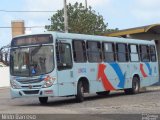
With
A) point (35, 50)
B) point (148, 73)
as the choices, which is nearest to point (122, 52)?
point (148, 73)

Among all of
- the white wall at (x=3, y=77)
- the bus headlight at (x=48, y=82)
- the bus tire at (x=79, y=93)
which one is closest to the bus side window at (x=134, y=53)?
the bus tire at (x=79, y=93)

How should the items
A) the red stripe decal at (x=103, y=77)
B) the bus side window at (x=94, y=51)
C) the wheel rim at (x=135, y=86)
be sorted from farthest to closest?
the wheel rim at (x=135, y=86) < the red stripe decal at (x=103, y=77) < the bus side window at (x=94, y=51)

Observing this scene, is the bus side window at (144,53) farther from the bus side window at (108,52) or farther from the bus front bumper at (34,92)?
the bus front bumper at (34,92)

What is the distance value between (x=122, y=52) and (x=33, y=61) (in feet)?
22.6

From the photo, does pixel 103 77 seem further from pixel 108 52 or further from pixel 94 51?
pixel 94 51

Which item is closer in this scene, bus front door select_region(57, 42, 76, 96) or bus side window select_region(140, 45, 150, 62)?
bus front door select_region(57, 42, 76, 96)

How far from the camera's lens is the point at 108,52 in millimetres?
25203

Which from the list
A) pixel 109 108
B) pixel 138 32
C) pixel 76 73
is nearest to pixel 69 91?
pixel 76 73

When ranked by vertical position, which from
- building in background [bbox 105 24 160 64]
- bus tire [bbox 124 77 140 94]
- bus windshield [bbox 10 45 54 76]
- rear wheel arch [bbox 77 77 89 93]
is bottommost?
bus tire [bbox 124 77 140 94]

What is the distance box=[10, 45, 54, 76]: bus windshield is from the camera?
68.4 feet

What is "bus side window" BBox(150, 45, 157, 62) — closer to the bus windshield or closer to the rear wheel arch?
the rear wheel arch

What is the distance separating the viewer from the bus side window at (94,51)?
23.4m

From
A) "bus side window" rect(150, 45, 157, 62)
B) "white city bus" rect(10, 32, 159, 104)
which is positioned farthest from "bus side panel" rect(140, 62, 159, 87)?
"white city bus" rect(10, 32, 159, 104)

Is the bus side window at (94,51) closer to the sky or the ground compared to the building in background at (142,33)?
closer to the ground
